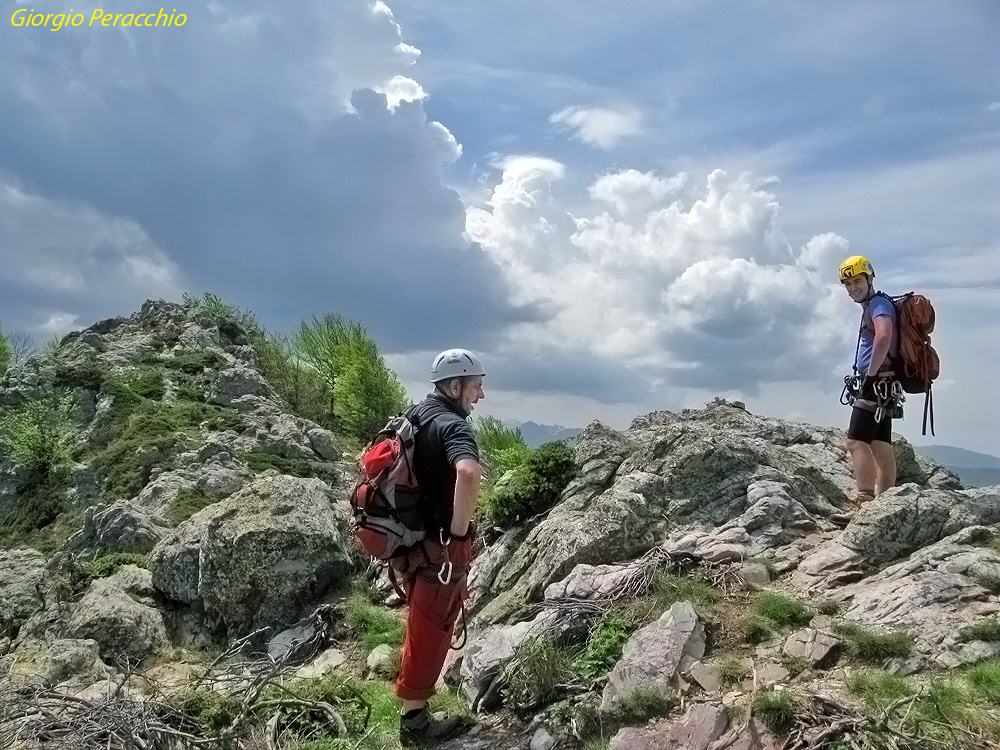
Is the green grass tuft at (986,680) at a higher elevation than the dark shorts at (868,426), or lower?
lower

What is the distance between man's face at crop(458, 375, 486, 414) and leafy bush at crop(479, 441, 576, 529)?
4.82m

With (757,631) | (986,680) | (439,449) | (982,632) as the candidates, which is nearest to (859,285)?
(982,632)

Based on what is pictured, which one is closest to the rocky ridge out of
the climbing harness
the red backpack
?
the climbing harness

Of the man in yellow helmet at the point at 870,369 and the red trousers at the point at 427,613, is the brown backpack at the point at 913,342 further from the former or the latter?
the red trousers at the point at 427,613

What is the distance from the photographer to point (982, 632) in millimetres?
5949

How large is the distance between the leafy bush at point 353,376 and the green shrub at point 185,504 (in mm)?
8566

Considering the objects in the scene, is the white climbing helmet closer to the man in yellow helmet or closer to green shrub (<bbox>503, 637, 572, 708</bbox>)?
green shrub (<bbox>503, 637, 572, 708</bbox>)

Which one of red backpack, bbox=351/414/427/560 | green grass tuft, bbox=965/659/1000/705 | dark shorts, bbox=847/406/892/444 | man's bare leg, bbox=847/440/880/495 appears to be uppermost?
dark shorts, bbox=847/406/892/444

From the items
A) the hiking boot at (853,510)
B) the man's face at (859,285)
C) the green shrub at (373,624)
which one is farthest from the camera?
the green shrub at (373,624)

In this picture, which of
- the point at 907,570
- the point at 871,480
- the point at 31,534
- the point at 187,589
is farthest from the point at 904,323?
the point at 31,534

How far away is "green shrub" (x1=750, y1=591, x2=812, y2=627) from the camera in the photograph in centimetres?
673

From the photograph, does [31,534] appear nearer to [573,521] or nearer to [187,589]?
[187,589]

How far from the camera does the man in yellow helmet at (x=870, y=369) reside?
8734mm

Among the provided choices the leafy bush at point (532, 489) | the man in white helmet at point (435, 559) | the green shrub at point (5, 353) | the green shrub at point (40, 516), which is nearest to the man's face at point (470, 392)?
the man in white helmet at point (435, 559)
